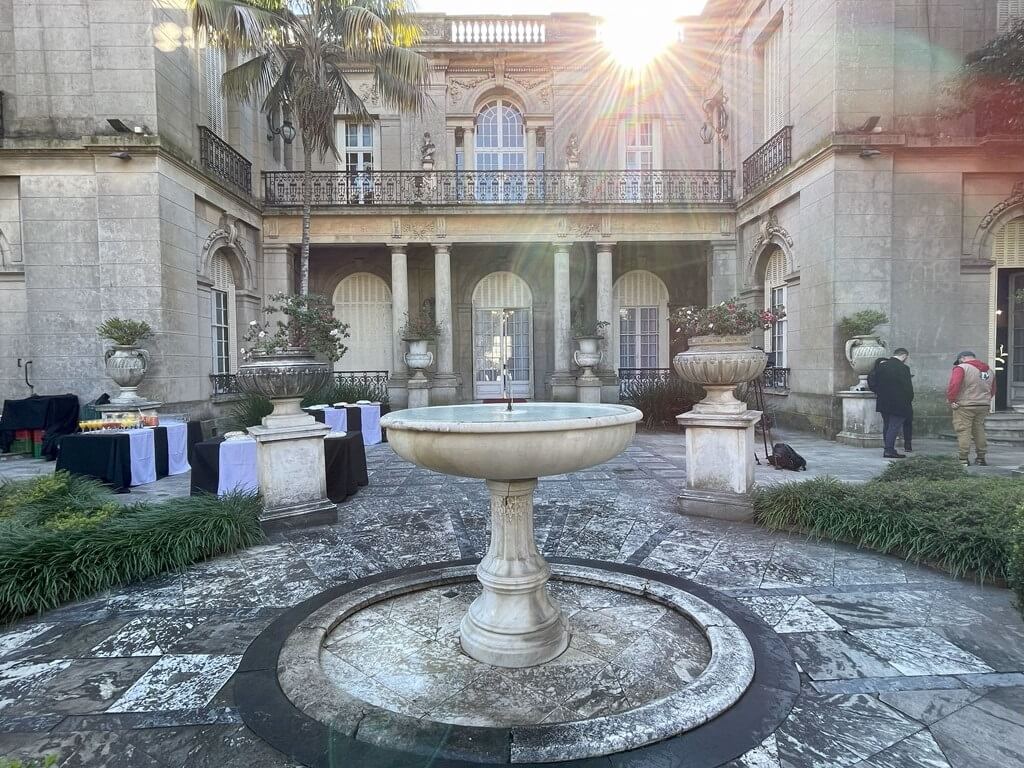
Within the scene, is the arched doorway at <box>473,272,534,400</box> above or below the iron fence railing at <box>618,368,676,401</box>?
above

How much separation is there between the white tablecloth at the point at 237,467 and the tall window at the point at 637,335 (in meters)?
12.1

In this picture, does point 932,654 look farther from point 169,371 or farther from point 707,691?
point 169,371

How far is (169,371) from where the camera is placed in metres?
8.83

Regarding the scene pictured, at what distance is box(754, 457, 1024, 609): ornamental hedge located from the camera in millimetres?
3410

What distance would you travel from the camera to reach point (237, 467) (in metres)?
5.20

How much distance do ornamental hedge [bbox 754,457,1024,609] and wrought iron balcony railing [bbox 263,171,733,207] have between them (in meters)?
10.2

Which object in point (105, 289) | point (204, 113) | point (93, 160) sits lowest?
point (105, 289)

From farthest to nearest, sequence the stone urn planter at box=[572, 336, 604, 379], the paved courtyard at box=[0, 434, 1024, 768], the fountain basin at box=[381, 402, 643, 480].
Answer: the stone urn planter at box=[572, 336, 604, 379], the fountain basin at box=[381, 402, 643, 480], the paved courtyard at box=[0, 434, 1024, 768]

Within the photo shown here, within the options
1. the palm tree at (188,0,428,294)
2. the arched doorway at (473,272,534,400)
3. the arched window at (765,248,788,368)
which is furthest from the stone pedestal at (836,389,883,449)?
the palm tree at (188,0,428,294)

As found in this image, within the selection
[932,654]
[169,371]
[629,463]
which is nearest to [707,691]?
[932,654]

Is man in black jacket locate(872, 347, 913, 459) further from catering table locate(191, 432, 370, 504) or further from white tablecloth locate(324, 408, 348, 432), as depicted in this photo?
white tablecloth locate(324, 408, 348, 432)

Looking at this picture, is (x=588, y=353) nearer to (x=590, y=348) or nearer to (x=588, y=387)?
(x=590, y=348)

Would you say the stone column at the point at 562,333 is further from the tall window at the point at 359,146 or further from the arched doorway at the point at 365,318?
the tall window at the point at 359,146

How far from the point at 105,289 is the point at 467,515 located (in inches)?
302
